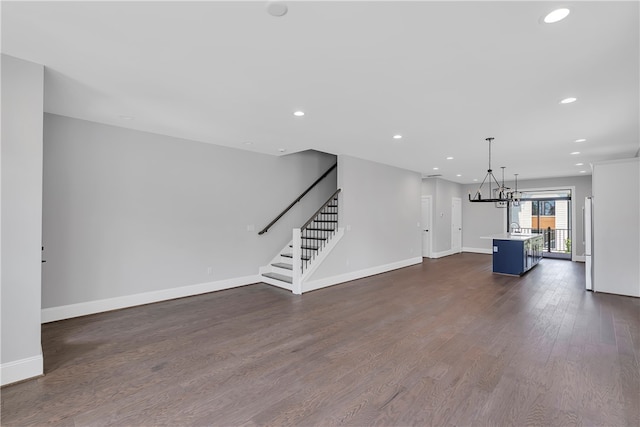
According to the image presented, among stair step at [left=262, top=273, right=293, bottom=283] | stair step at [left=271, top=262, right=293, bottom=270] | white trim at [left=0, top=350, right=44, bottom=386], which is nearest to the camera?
white trim at [left=0, top=350, right=44, bottom=386]

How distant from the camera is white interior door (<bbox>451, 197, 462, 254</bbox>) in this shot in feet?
37.1

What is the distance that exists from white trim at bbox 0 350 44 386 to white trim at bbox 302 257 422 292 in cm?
363

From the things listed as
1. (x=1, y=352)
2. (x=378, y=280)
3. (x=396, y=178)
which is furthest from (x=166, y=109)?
(x=396, y=178)

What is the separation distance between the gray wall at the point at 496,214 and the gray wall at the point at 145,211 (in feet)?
28.4

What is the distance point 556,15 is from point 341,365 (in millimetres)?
3200

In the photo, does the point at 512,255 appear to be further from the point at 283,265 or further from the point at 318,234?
the point at 283,265

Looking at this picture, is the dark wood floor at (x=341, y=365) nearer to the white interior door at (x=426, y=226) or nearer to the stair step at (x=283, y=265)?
the stair step at (x=283, y=265)

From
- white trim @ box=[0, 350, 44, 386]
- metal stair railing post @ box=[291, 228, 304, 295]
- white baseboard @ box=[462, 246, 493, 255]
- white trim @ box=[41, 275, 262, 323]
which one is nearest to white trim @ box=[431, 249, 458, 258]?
white baseboard @ box=[462, 246, 493, 255]

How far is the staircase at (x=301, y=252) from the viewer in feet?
18.0

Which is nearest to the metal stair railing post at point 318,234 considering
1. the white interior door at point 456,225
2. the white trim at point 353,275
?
the white trim at point 353,275

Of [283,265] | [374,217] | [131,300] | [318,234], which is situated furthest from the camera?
[374,217]

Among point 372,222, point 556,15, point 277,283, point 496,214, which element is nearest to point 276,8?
point 556,15

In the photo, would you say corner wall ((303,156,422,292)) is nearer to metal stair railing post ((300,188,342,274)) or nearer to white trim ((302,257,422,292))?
white trim ((302,257,422,292))

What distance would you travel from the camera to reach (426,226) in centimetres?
1031
